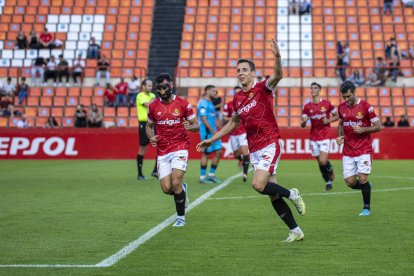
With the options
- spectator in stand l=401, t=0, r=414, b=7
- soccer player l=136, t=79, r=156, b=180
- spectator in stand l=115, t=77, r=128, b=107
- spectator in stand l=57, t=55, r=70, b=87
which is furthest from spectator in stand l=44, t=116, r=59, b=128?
spectator in stand l=401, t=0, r=414, b=7

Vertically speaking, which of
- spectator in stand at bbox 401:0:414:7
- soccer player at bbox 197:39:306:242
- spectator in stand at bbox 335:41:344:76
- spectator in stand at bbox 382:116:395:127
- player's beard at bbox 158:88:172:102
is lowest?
soccer player at bbox 197:39:306:242

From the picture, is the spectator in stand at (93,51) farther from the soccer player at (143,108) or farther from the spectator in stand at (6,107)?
the soccer player at (143,108)

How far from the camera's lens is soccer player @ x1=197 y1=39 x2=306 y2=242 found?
897cm

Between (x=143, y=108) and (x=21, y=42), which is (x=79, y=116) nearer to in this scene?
(x=21, y=42)

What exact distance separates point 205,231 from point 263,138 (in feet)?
5.20

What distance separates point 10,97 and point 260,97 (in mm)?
26855

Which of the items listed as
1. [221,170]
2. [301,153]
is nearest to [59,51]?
[301,153]

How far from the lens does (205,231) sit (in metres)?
9.93

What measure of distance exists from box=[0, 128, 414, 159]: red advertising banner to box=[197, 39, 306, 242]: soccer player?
19.7m

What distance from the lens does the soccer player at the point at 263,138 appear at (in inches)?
353

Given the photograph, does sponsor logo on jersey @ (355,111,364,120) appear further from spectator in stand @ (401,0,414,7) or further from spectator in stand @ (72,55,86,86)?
spectator in stand @ (401,0,414,7)

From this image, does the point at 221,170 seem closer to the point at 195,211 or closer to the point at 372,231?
the point at 195,211

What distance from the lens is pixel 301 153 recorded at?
29.2m

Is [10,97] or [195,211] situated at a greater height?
[10,97]
